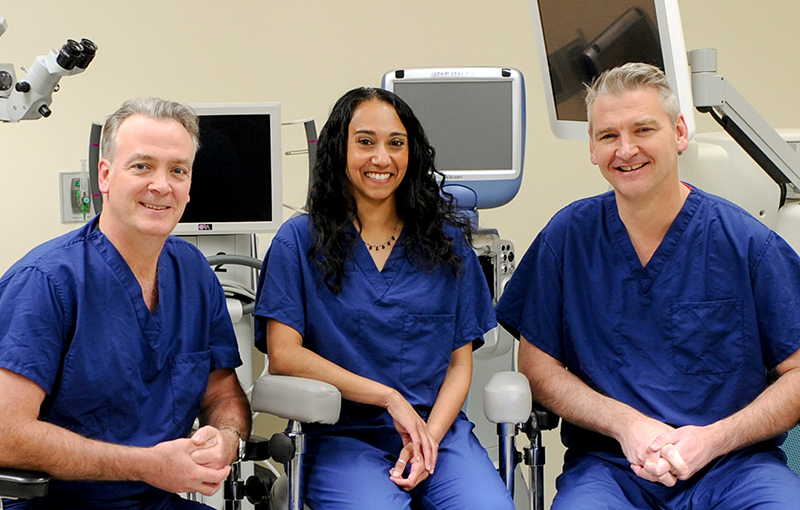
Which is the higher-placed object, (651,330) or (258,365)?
(651,330)

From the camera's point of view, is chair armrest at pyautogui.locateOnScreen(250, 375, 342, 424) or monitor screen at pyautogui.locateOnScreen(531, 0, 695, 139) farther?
monitor screen at pyautogui.locateOnScreen(531, 0, 695, 139)

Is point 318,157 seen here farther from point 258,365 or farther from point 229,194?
point 258,365

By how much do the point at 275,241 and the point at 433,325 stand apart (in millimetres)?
362

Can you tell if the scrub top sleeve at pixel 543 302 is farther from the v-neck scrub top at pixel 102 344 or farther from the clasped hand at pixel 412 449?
the v-neck scrub top at pixel 102 344

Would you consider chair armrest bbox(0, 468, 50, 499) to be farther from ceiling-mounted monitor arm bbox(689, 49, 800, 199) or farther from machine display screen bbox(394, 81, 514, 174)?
ceiling-mounted monitor arm bbox(689, 49, 800, 199)

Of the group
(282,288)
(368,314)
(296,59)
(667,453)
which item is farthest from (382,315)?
(296,59)

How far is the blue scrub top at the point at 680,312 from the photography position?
160 centimetres

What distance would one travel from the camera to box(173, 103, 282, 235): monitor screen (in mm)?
2297

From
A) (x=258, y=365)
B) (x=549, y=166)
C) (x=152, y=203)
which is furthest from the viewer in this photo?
(x=549, y=166)

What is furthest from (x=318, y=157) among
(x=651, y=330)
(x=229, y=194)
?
(x=651, y=330)

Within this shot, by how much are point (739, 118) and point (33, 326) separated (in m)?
1.63

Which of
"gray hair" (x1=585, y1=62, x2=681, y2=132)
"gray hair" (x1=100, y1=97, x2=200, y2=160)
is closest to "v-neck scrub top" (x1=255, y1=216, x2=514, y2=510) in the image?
"gray hair" (x1=100, y1=97, x2=200, y2=160)

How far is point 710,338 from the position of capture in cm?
161

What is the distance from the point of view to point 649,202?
1641 millimetres
